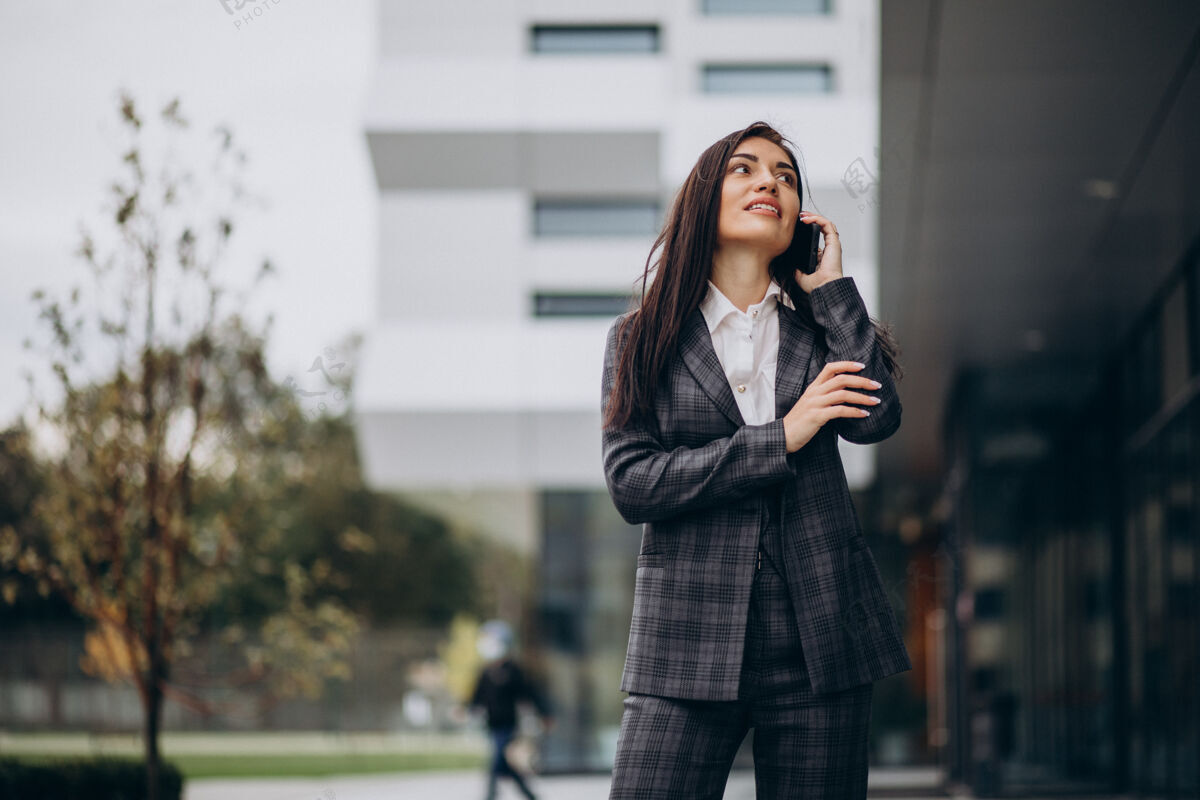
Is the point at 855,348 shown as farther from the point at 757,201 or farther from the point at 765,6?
the point at 765,6

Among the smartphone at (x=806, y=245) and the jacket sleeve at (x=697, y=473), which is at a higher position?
the smartphone at (x=806, y=245)

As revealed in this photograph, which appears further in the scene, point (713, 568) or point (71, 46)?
point (71, 46)

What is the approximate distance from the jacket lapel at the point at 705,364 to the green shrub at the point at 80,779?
5272 millimetres

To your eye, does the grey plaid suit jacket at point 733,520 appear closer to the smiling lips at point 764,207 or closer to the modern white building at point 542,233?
the smiling lips at point 764,207

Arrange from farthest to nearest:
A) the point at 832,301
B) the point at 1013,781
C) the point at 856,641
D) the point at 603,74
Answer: the point at 603,74 → the point at 1013,781 → the point at 832,301 → the point at 856,641

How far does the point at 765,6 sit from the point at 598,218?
8.57 ft

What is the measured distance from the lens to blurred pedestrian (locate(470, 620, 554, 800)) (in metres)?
9.12

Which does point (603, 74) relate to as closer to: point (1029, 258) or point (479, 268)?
point (479, 268)

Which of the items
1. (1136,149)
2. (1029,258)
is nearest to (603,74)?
(1029,258)

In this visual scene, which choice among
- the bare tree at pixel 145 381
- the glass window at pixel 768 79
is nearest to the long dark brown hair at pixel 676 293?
the bare tree at pixel 145 381

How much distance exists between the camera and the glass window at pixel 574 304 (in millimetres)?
12555

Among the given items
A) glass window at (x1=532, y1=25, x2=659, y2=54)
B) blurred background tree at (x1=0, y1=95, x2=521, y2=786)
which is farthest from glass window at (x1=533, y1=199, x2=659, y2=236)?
blurred background tree at (x1=0, y1=95, x2=521, y2=786)

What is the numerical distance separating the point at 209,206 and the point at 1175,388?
6148 mm

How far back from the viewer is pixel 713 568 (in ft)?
6.18
